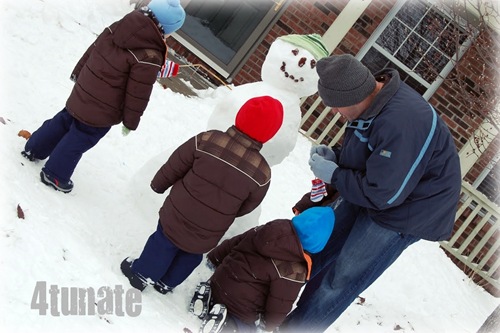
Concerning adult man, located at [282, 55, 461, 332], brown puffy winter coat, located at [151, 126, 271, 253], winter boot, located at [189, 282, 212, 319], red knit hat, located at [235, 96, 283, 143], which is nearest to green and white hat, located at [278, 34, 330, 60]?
adult man, located at [282, 55, 461, 332]

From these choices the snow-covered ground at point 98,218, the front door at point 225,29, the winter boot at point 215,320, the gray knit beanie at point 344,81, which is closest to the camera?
the snow-covered ground at point 98,218

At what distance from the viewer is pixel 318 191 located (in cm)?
359

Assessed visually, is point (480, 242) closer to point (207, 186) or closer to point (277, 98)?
point (277, 98)

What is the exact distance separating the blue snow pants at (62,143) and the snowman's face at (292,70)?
1275mm

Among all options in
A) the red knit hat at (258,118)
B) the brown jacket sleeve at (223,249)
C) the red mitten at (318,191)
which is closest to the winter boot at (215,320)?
the brown jacket sleeve at (223,249)

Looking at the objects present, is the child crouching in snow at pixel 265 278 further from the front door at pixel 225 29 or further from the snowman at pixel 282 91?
the front door at pixel 225 29

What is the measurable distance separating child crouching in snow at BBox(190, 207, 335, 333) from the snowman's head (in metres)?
1.05

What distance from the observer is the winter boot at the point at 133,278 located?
3.20m

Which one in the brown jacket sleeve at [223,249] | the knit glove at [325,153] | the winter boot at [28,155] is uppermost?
the knit glove at [325,153]

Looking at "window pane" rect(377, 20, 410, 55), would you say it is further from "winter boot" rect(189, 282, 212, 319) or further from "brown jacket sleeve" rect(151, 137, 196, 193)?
"winter boot" rect(189, 282, 212, 319)

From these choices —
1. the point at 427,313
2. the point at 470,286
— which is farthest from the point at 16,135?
the point at 470,286

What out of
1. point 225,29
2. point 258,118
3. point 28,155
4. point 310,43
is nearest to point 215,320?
point 258,118

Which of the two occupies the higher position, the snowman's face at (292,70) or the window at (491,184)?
the window at (491,184)

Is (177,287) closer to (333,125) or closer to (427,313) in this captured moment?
(427,313)
